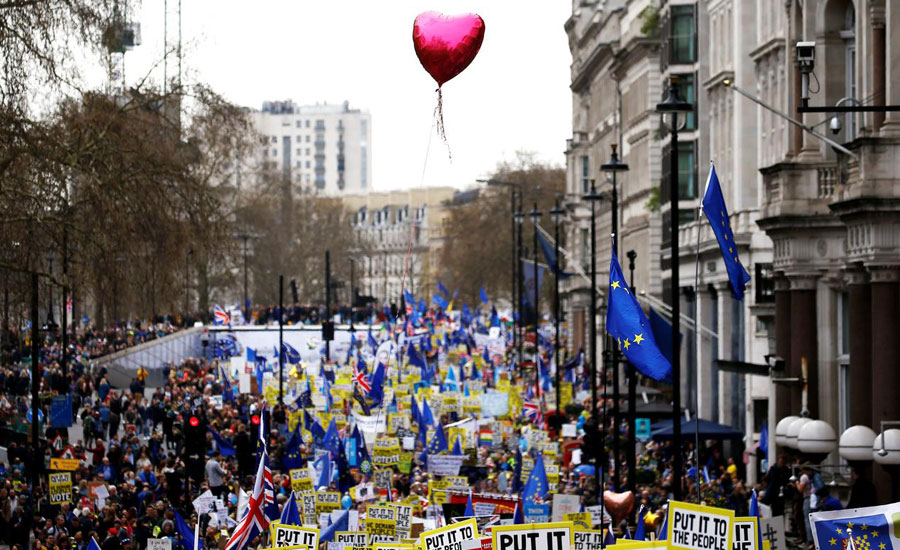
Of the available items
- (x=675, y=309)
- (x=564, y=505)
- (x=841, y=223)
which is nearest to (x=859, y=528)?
(x=675, y=309)

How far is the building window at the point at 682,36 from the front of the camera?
181 ft

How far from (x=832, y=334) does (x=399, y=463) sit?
8.00 meters

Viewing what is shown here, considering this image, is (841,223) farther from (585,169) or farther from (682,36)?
(585,169)

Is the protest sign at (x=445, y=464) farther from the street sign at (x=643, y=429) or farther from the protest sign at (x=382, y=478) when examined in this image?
the street sign at (x=643, y=429)

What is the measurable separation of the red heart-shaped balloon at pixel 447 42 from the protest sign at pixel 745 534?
5.39 meters

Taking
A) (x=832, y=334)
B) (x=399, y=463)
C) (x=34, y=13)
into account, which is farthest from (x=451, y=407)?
(x=34, y=13)

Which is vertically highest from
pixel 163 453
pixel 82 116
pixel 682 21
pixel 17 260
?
pixel 682 21

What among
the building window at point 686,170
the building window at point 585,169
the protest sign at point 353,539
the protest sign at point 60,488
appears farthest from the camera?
the building window at point 585,169

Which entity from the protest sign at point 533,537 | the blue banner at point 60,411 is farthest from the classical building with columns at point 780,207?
the blue banner at point 60,411

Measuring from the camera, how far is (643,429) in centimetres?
4269

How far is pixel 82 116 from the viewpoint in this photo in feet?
120

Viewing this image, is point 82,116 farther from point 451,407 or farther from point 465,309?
point 465,309

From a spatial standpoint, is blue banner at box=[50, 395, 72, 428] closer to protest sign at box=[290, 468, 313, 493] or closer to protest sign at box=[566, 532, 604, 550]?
protest sign at box=[290, 468, 313, 493]

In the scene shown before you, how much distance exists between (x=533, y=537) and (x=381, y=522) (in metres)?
7.12
